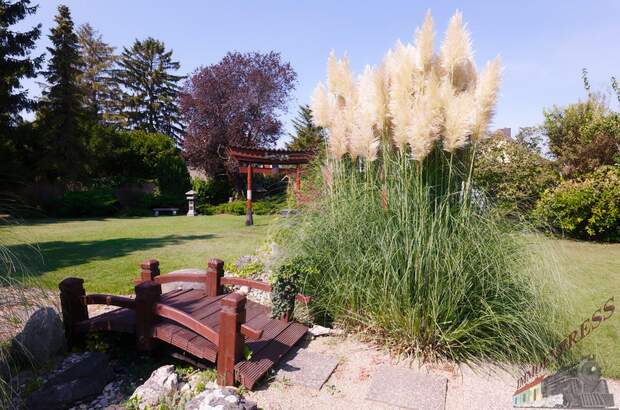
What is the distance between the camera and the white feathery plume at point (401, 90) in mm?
2711

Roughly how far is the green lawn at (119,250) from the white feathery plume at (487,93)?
7.42 feet

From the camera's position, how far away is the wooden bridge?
7.56ft

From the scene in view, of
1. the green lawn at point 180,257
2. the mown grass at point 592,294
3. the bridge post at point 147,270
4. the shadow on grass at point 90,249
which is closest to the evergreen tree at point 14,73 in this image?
the green lawn at point 180,257

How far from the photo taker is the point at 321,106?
3.31m

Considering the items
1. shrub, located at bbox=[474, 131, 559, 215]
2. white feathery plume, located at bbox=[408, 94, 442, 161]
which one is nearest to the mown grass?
white feathery plume, located at bbox=[408, 94, 442, 161]

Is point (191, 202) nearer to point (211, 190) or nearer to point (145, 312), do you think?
point (211, 190)

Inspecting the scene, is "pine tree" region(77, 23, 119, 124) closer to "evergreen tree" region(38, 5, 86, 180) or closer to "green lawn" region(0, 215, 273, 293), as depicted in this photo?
"evergreen tree" region(38, 5, 86, 180)

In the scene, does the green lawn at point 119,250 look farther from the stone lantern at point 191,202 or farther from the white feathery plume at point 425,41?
the stone lantern at point 191,202

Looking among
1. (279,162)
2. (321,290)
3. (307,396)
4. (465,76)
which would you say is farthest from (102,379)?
(279,162)

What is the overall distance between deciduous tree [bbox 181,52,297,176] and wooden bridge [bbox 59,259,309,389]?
16.7 metres

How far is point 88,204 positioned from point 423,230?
1558cm

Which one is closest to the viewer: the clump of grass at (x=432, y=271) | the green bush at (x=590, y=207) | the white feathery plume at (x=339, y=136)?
the clump of grass at (x=432, y=271)

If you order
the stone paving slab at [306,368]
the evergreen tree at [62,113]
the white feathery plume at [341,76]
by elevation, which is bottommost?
the stone paving slab at [306,368]

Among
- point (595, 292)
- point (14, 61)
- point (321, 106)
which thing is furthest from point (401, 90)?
point (14, 61)
